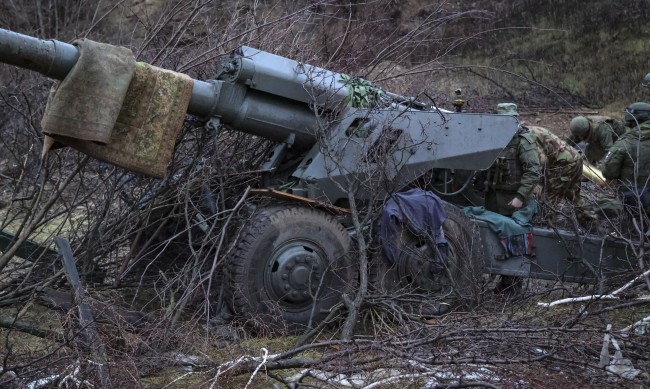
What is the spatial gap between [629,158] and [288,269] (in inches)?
132

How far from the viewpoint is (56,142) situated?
6070 mm

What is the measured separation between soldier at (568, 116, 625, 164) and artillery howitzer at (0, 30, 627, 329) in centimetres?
345

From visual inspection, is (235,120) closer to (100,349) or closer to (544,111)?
(100,349)

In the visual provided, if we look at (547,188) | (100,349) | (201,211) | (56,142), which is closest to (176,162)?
(201,211)

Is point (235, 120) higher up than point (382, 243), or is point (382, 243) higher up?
point (235, 120)

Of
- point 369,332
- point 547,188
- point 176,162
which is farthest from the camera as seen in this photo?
point 547,188

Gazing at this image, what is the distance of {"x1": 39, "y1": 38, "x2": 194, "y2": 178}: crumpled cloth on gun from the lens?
6098mm

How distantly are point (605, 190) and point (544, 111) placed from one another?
7089mm

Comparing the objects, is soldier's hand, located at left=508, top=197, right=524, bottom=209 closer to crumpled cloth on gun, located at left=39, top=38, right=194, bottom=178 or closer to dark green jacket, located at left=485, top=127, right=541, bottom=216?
dark green jacket, located at left=485, top=127, right=541, bottom=216

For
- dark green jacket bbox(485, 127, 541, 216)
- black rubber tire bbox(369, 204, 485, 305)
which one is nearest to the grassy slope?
dark green jacket bbox(485, 127, 541, 216)

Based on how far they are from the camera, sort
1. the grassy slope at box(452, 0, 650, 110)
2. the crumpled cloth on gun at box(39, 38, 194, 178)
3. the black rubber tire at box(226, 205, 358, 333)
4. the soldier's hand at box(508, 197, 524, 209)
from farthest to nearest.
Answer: the grassy slope at box(452, 0, 650, 110), the soldier's hand at box(508, 197, 524, 209), the black rubber tire at box(226, 205, 358, 333), the crumpled cloth on gun at box(39, 38, 194, 178)

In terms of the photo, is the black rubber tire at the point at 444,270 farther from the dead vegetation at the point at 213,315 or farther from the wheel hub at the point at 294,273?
the wheel hub at the point at 294,273

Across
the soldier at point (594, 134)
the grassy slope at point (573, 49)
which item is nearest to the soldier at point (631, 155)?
the soldier at point (594, 134)

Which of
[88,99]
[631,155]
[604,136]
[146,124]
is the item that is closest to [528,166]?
[631,155]
